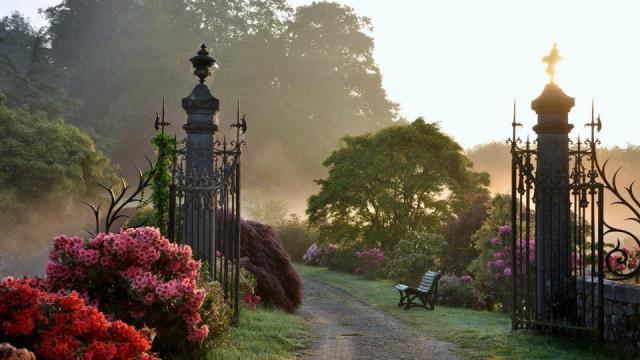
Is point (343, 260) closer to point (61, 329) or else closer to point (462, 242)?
point (462, 242)

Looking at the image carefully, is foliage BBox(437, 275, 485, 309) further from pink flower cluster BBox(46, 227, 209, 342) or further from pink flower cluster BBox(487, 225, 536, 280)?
pink flower cluster BBox(46, 227, 209, 342)

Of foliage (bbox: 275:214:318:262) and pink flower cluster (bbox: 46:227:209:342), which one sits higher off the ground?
foliage (bbox: 275:214:318:262)

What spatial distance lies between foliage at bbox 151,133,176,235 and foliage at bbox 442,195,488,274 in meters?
11.2

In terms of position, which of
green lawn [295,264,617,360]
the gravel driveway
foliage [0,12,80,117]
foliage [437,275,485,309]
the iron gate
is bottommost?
the gravel driveway

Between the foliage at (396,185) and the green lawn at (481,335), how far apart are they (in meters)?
6.68

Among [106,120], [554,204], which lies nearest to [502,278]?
[554,204]

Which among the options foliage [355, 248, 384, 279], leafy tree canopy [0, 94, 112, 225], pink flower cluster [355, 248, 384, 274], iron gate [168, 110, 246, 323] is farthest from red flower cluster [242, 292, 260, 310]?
leafy tree canopy [0, 94, 112, 225]

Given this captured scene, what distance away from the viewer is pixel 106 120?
1826 inches

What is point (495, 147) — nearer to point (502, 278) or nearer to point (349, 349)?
point (502, 278)

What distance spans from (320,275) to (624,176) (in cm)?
3379

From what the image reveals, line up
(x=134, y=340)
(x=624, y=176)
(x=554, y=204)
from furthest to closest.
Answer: (x=624, y=176), (x=554, y=204), (x=134, y=340)

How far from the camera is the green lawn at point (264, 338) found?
8.93 metres

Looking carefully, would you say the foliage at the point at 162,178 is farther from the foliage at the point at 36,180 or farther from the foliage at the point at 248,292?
the foliage at the point at 36,180

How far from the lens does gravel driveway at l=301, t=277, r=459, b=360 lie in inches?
393
